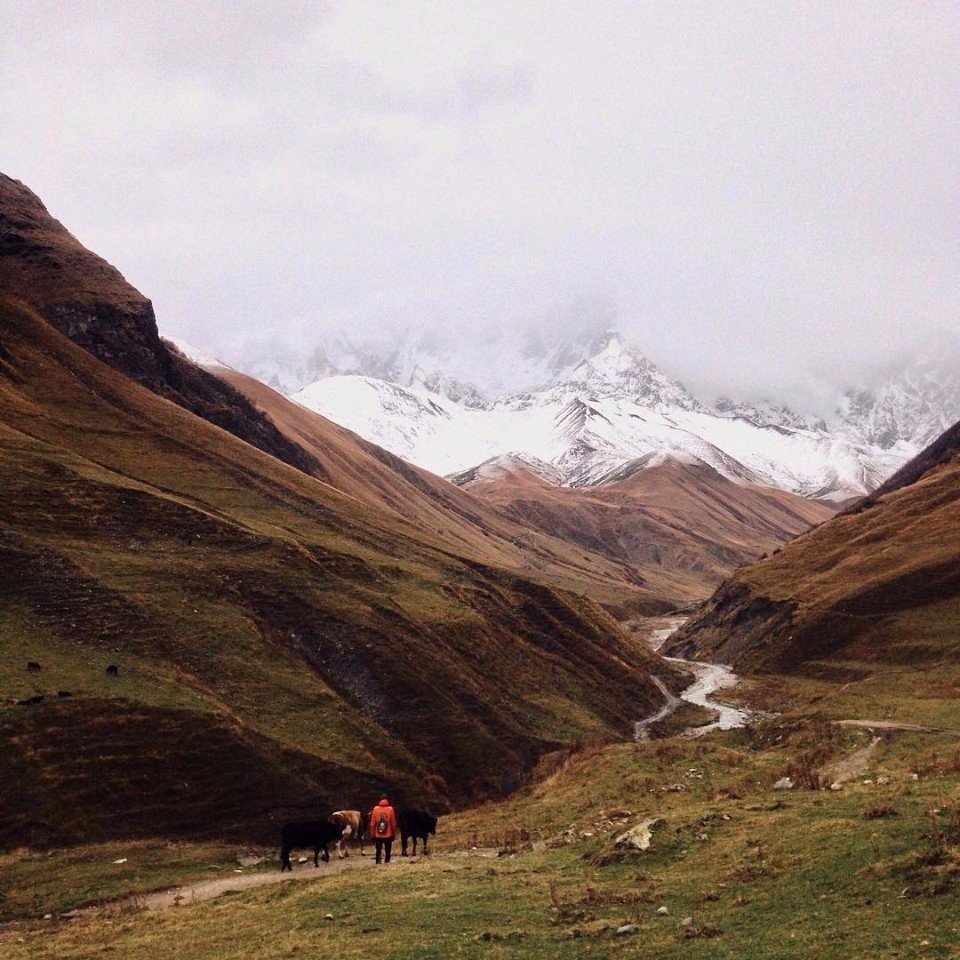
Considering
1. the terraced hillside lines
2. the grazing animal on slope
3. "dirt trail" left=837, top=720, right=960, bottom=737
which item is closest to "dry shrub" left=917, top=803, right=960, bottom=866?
the grazing animal on slope

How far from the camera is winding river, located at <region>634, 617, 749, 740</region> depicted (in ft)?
231

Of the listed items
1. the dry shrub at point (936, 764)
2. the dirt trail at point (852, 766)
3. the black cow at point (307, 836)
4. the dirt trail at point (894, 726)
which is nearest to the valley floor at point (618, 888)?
the dry shrub at point (936, 764)

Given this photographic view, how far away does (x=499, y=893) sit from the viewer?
2419cm

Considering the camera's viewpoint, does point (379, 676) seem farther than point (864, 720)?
Yes

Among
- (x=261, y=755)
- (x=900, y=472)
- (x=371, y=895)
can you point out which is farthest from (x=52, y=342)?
(x=900, y=472)

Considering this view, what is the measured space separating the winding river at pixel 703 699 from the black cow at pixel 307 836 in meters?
37.1

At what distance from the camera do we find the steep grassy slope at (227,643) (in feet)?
140

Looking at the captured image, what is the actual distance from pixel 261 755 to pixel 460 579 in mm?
41262

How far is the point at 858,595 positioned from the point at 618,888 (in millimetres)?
86732

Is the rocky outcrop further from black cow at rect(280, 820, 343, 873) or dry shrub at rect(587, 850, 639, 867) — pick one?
dry shrub at rect(587, 850, 639, 867)

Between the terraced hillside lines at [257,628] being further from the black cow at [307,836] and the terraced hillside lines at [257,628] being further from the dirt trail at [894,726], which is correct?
the dirt trail at [894,726]

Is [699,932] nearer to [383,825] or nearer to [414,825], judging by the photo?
[383,825]

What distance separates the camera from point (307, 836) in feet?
112

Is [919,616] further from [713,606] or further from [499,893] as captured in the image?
[499,893]
